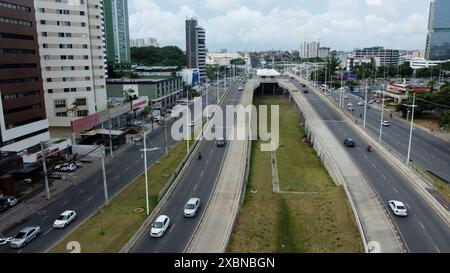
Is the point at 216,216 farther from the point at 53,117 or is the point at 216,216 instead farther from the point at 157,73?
the point at 157,73

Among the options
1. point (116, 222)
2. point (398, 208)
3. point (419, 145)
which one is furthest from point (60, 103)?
point (419, 145)

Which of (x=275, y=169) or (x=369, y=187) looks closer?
(x=369, y=187)

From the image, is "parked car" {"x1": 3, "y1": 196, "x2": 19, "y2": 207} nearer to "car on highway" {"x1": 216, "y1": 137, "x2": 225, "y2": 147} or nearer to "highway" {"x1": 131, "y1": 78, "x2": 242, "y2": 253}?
"highway" {"x1": 131, "y1": 78, "x2": 242, "y2": 253}

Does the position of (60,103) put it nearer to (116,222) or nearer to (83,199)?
(83,199)

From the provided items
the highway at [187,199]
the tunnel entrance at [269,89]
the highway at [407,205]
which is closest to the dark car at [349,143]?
the highway at [407,205]

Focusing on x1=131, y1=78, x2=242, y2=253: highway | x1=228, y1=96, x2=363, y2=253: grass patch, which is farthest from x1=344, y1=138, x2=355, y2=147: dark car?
x1=131, y1=78, x2=242, y2=253: highway

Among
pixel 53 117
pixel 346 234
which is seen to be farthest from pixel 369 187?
pixel 53 117
